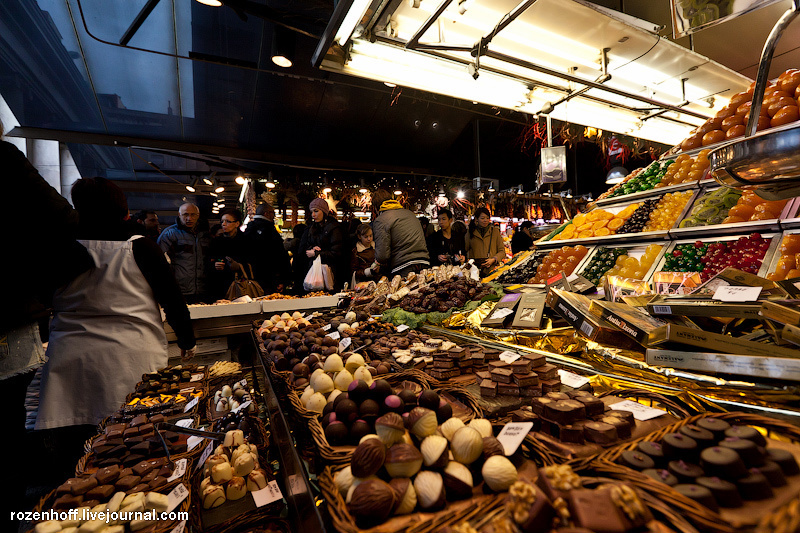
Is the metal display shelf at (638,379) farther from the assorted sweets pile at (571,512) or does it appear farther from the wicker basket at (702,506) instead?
the assorted sweets pile at (571,512)

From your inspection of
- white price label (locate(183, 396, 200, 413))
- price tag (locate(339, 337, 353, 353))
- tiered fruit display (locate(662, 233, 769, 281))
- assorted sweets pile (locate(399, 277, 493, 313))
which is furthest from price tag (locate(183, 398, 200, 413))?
tiered fruit display (locate(662, 233, 769, 281))

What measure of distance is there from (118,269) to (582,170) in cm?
1396

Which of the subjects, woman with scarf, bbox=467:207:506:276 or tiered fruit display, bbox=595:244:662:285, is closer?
tiered fruit display, bbox=595:244:662:285

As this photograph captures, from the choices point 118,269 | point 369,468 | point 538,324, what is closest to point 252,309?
point 118,269

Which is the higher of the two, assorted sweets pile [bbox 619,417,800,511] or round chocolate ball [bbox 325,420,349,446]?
assorted sweets pile [bbox 619,417,800,511]

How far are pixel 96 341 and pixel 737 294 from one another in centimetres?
317

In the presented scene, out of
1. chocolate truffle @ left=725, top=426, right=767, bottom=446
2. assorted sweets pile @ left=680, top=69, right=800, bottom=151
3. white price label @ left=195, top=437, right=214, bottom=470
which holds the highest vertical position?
assorted sweets pile @ left=680, top=69, right=800, bottom=151

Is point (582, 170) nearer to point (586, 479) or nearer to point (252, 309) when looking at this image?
point (252, 309)

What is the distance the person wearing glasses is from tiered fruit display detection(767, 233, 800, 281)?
511 cm

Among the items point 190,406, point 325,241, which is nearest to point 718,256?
point 190,406

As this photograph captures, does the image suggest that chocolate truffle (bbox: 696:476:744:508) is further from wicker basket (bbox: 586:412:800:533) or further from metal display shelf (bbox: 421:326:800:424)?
metal display shelf (bbox: 421:326:800:424)

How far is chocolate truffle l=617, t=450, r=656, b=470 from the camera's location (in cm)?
70

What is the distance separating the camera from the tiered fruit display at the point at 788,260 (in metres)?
1.67

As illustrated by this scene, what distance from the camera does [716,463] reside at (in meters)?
0.62
